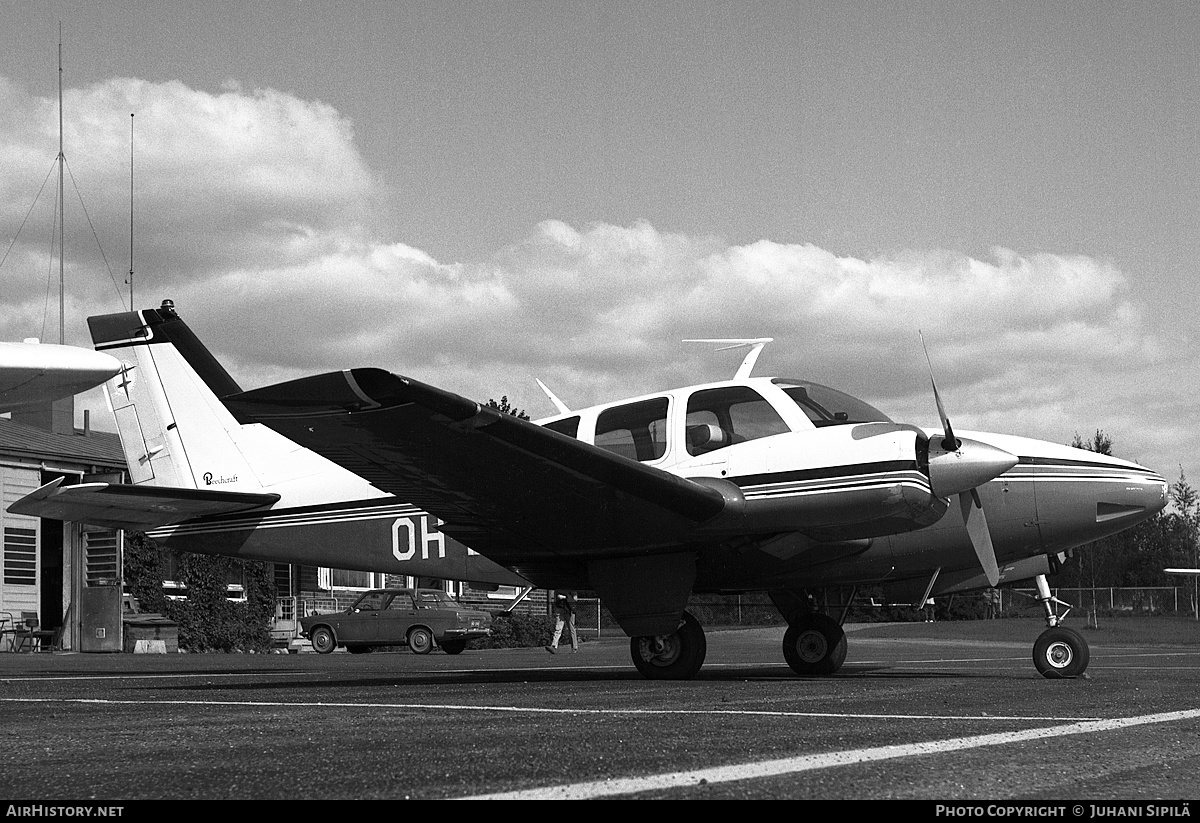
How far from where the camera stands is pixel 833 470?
33.4 ft

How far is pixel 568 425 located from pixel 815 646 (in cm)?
348

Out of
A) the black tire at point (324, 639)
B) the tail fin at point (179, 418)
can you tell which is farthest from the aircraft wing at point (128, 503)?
the black tire at point (324, 639)

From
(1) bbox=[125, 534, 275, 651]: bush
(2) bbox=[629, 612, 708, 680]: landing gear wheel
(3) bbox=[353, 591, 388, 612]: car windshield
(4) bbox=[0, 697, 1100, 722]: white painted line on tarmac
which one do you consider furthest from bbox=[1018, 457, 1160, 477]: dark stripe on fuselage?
(1) bbox=[125, 534, 275, 651]: bush

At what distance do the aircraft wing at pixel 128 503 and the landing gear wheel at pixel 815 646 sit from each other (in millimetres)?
5840

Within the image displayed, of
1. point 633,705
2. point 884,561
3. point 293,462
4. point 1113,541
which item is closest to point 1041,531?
point 884,561

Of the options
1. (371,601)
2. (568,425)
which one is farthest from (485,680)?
(371,601)

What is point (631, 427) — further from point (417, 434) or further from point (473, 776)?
point (473, 776)

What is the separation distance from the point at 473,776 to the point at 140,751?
170cm

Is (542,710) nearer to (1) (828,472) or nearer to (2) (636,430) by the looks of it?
(1) (828,472)

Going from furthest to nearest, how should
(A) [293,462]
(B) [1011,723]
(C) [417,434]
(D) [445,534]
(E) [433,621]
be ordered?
(E) [433,621] → (A) [293,462] → (D) [445,534] → (C) [417,434] → (B) [1011,723]

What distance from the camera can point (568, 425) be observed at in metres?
11.9

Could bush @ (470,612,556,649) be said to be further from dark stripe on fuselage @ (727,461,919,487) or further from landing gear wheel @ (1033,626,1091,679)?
dark stripe on fuselage @ (727,461,919,487)

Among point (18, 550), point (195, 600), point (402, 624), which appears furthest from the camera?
point (195, 600)

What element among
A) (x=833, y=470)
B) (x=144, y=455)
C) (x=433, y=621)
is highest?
(x=144, y=455)
